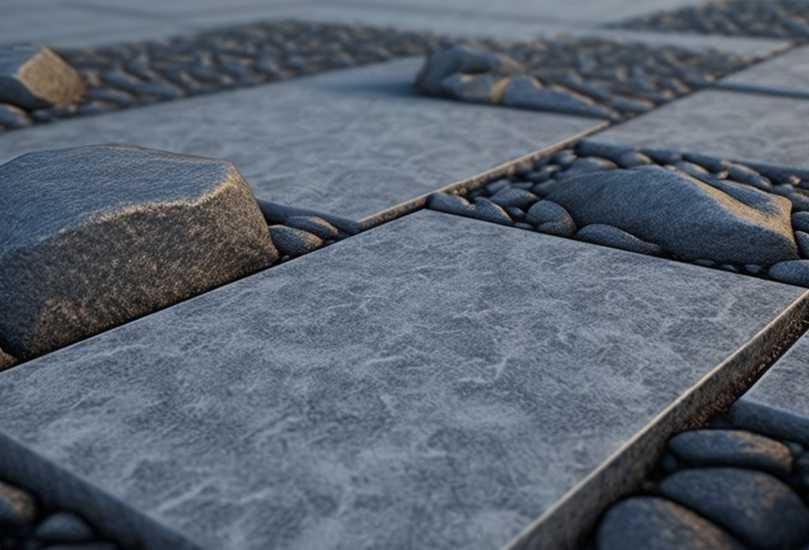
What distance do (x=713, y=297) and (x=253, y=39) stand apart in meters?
3.76

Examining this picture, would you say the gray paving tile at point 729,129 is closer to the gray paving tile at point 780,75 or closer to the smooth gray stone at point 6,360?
the gray paving tile at point 780,75

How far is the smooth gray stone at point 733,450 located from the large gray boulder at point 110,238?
95 cm

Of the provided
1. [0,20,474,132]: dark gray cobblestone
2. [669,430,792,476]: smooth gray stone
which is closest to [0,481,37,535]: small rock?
[669,430,792,476]: smooth gray stone

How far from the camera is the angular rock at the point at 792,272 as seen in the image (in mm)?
1781

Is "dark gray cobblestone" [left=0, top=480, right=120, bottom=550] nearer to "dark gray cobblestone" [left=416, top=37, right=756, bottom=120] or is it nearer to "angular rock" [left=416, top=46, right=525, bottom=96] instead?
"dark gray cobblestone" [left=416, top=37, right=756, bottom=120]

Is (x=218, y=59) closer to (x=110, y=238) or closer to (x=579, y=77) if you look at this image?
(x=579, y=77)

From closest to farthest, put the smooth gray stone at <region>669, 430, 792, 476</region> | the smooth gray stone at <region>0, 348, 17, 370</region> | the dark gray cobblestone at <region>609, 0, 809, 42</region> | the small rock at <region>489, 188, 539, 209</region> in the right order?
the smooth gray stone at <region>669, 430, 792, 476</region>, the smooth gray stone at <region>0, 348, 17, 370</region>, the small rock at <region>489, 188, 539, 209</region>, the dark gray cobblestone at <region>609, 0, 809, 42</region>

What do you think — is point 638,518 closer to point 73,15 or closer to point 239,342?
point 239,342

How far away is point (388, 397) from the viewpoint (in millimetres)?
1347

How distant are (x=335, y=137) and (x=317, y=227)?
35.1 inches

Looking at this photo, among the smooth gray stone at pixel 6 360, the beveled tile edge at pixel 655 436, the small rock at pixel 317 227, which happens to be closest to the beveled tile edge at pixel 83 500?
the smooth gray stone at pixel 6 360

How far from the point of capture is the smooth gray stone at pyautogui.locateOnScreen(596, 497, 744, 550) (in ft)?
3.47

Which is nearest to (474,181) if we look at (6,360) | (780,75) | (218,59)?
(6,360)

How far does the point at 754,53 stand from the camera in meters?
4.34
